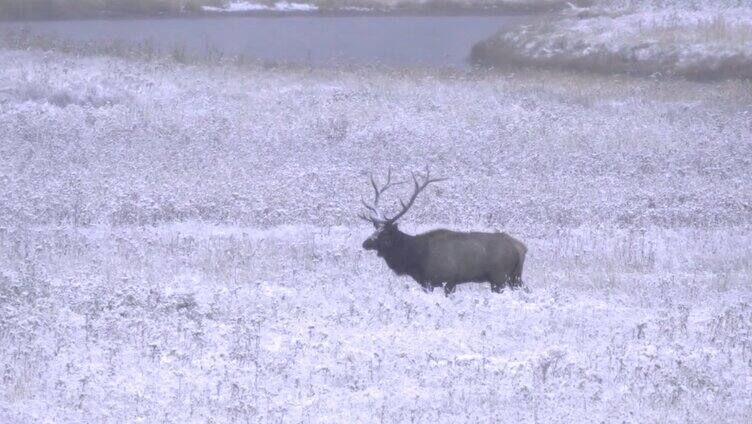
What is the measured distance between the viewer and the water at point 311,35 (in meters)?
32.9

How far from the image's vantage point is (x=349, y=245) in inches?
594

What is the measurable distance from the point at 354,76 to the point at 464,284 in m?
14.8

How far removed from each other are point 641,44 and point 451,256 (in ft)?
82.4

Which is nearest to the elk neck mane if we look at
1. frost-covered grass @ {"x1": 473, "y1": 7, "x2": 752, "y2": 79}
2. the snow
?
frost-covered grass @ {"x1": 473, "y1": 7, "x2": 752, "y2": 79}

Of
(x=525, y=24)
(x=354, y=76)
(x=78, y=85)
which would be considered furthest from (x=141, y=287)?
(x=525, y=24)

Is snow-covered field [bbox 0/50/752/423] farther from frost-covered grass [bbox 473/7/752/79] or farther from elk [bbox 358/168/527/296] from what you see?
frost-covered grass [bbox 473/7/752/79]

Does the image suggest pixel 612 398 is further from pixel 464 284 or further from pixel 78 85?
pixel 78 85

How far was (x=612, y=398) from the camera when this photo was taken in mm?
8195

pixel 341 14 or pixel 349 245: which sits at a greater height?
pixel 341 14

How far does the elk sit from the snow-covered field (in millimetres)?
292

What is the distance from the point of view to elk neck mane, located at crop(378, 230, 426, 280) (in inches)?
506

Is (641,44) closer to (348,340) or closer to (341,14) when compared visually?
(341,14)

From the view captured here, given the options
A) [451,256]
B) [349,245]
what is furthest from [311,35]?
[451,256]

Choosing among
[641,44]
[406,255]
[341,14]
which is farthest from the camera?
[341,14]
